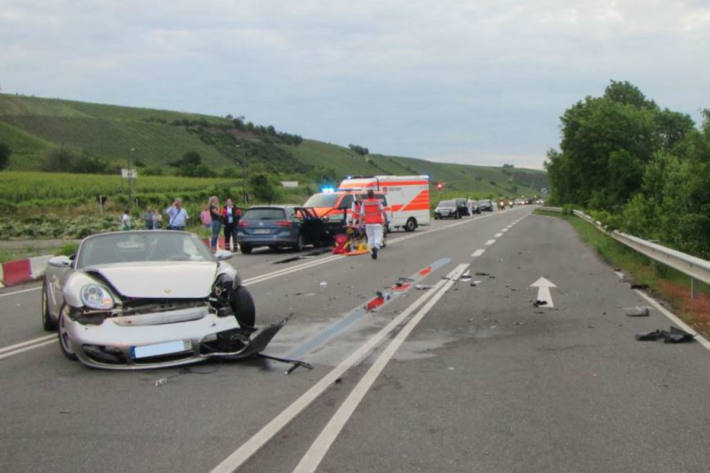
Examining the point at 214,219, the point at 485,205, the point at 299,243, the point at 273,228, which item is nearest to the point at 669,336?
the point at 273,228

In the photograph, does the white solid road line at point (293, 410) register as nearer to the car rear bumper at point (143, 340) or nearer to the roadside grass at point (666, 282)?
the car rear bumper at point (143, 340)

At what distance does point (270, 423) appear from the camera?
17.1 feet

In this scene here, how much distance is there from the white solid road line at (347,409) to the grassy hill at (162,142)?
251 feet

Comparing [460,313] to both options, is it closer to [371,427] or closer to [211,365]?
[211,365]

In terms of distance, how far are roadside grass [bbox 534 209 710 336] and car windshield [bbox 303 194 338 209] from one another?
1000 cm

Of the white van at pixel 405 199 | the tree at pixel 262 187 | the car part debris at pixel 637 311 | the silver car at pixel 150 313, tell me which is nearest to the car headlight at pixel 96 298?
the silver car at pixel 150 313

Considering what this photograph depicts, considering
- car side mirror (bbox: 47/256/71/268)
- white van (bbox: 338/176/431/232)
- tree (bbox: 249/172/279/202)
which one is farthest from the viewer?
tree (bbox: 249/172/279/202)

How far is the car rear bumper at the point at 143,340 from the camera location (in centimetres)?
682

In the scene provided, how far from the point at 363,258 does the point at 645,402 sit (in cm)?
1466

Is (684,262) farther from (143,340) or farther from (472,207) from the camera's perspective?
(472,207)

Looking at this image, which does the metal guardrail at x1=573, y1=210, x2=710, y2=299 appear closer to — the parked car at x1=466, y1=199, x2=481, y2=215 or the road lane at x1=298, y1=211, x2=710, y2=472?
the road lane at x1=298, y1=211, x2=710, y2=472

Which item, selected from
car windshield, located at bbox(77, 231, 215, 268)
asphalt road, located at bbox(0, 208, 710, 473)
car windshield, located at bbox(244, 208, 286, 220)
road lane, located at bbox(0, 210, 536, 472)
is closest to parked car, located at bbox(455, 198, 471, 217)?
car windshield, located at bbox(244, 208, 286, 220)

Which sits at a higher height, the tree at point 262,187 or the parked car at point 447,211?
the tree at point 262,187

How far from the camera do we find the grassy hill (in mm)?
96438
